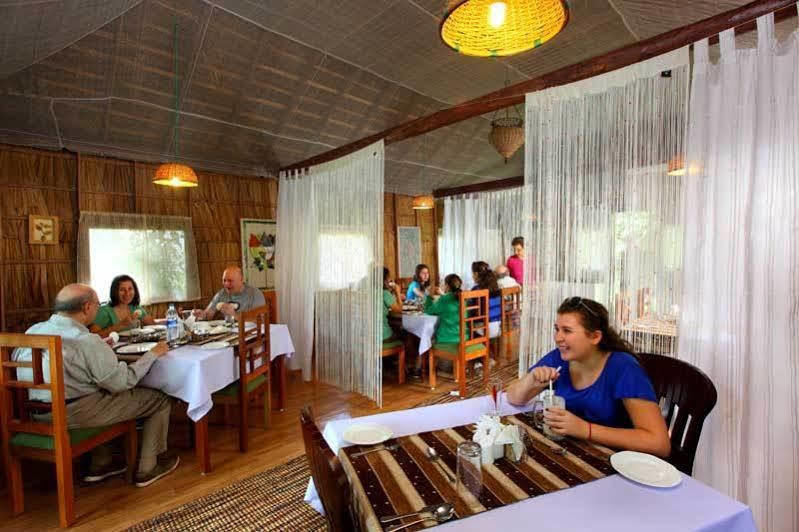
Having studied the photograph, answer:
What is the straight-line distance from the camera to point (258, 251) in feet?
17.6

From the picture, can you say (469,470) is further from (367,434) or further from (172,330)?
(172,330)

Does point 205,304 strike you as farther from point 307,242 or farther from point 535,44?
point 535,44

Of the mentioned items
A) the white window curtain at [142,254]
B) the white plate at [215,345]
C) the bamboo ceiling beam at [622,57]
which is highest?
the bamboo ceiling beam at [622,57]

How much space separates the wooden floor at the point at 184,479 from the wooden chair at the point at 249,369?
173 mm

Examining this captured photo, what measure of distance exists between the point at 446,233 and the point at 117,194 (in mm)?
5429

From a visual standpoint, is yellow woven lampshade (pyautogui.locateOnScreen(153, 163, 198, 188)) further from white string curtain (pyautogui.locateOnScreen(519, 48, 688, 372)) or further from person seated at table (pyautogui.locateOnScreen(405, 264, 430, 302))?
person seated at table (pyautogui.locateOnScreen(405, 264, 430, 302))

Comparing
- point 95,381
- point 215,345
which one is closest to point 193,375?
point 215,345

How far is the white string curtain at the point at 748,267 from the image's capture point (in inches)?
64.5

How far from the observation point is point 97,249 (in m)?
4.02

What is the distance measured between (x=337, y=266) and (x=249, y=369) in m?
1.45

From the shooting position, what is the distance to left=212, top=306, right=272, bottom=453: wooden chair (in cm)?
284

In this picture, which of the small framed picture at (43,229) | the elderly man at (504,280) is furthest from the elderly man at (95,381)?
the elderly man at (504,280)

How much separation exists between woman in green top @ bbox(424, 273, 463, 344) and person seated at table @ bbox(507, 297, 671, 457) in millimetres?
2178

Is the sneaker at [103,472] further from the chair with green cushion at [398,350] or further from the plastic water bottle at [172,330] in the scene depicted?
the chair with green cushion at [398,350]
